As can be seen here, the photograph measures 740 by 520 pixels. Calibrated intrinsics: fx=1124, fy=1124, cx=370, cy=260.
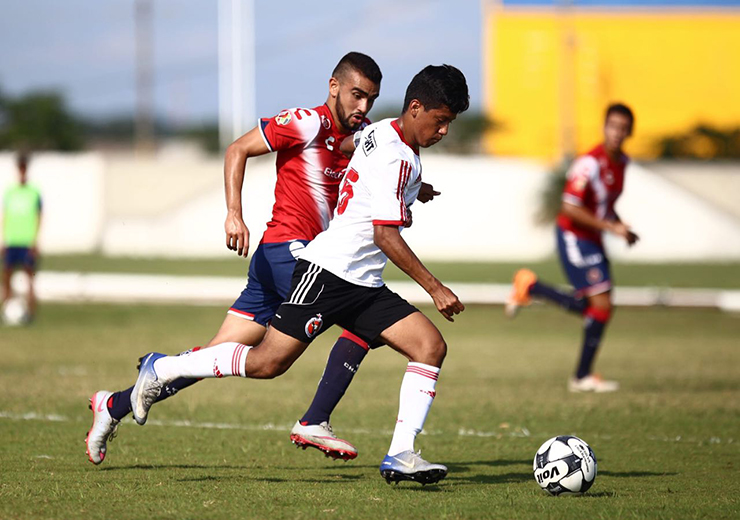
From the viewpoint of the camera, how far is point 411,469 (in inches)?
229

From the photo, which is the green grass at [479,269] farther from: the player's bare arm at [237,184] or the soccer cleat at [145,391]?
the soccer cleat at [145,391]

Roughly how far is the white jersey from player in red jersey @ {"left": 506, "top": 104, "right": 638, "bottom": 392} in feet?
15.5

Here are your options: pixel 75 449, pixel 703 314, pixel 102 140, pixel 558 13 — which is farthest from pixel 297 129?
pixel 102 140

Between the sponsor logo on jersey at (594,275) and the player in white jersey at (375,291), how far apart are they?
495cm

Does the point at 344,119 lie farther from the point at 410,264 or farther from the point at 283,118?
the point at 410,264

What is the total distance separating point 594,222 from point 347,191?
4954 mm

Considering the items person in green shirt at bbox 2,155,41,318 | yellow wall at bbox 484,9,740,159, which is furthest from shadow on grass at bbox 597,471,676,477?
yellow wall at bbox 484,9,740,159

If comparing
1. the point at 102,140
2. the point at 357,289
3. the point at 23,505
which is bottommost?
the point at 102,140

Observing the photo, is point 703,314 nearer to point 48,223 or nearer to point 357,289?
point 357,289

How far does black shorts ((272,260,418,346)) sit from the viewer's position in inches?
237

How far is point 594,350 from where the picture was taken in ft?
34.9

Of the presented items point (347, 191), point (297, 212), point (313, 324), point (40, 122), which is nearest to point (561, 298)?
point (297, 212)

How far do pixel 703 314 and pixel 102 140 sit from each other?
80.3 m

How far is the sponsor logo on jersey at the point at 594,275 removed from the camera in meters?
10.7
